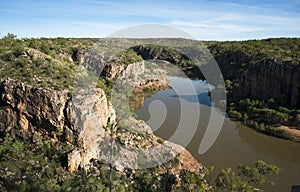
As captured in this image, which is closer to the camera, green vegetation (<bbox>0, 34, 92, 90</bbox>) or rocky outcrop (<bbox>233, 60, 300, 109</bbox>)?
green vegetation (<bbox>0, 34, 92, 90</bbox>)

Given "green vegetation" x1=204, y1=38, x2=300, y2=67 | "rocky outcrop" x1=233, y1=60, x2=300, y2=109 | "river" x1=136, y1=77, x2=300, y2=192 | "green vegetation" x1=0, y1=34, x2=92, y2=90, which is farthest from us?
"green vegetation" x1=204, y1=38, x2=300, y2=67

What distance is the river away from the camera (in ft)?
80.6

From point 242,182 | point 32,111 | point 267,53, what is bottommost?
point 242,182

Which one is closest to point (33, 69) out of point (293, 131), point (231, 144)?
point (231, 144)

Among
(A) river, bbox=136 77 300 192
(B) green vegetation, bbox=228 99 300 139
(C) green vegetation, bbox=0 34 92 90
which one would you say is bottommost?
(A) river, bbox=136 77 300 192

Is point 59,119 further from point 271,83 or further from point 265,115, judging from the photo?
point 271,83

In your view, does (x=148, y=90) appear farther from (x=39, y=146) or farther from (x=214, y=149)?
(x=39, y=146)

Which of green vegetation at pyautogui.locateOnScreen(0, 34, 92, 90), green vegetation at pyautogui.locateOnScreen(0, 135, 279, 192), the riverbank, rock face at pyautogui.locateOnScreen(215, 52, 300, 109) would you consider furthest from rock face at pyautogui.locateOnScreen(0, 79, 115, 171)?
rock face at pyautogui.locateOnScreen(215, 52, 300, 109)

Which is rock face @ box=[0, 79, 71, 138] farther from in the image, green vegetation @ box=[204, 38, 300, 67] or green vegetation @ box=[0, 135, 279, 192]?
green vegetation @ box=[204, 38, 300, 67]

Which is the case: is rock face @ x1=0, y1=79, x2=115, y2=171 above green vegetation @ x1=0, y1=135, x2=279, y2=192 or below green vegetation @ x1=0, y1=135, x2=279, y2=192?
above

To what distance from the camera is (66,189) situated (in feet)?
49.8

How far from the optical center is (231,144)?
1164 inches

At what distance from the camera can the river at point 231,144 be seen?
2458 centimetres


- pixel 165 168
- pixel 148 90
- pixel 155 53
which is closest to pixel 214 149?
pixel 165 168
